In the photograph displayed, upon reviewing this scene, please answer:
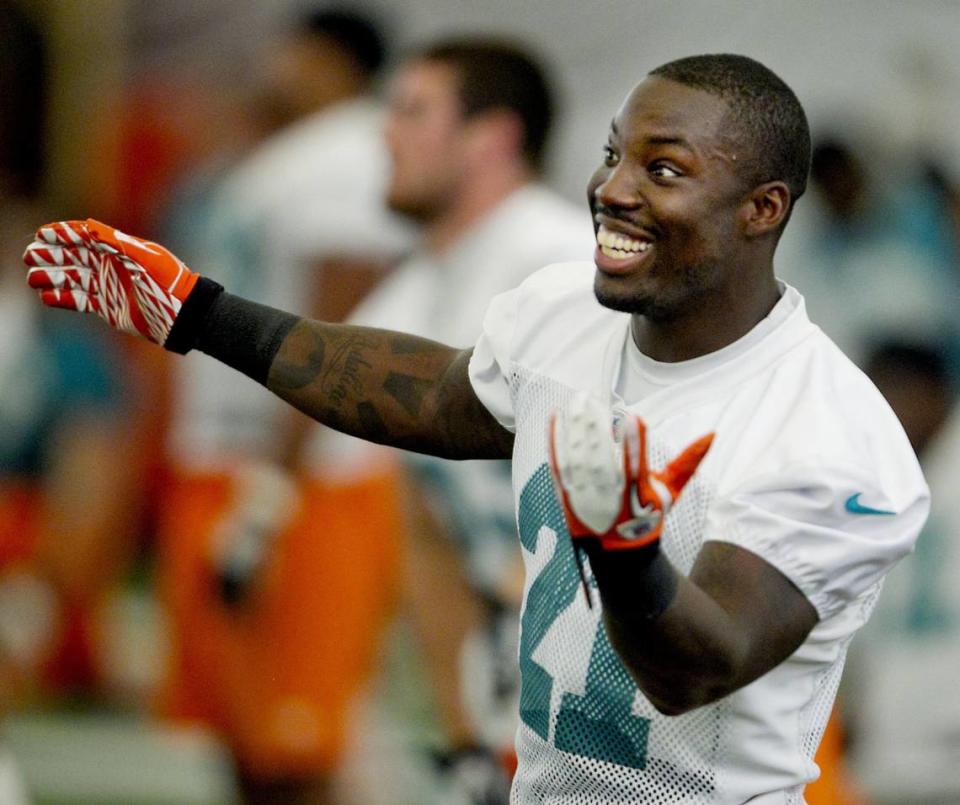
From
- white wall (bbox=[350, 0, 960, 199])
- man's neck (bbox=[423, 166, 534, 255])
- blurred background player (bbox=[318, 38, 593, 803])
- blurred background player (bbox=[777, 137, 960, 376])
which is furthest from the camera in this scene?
white wall (bbox=[350, 0, 960, 199])

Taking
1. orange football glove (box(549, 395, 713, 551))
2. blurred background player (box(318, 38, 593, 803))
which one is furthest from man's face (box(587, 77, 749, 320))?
blurred background player (box(318, 38, 593, 803))

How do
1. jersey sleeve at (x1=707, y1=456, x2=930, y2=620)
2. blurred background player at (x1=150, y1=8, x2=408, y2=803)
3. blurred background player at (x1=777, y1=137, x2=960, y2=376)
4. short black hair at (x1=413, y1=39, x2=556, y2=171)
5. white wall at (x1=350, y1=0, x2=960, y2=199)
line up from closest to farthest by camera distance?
jersey sleeve at (x1=707, y1=456, x2=930, y2=620), short black hair at (x1=413, y1=39, x2=556, y2=171), blurred background player at (x1=150, y1=8, x2=408, y2=803), blurred background player at (x1=777, y1=137, x2=960, y2=376), white wall at (x1=350, y1=0, x2=960, y2=199)

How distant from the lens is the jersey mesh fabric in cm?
287

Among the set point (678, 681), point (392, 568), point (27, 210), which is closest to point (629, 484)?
point (678, 681)

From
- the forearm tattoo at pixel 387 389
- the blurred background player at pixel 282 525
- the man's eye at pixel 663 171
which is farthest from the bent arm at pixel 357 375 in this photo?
the blurred background player at pixel 282 525

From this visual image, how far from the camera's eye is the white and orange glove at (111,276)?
329 cm

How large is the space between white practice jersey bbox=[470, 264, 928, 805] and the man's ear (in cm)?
12

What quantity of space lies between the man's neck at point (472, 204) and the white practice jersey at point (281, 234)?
1.80 ft

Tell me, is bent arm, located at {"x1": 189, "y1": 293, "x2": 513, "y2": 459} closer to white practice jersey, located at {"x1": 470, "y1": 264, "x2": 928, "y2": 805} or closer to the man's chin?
white practice jersey, located at {"x1": 470, "y1": 264, "x2": 928, "y2": 805}

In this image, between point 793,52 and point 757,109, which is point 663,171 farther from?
point 793,52

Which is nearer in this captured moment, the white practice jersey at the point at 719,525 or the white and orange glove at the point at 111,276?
the white practice jersey at the point at 719,525

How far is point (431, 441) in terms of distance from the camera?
3307 mm

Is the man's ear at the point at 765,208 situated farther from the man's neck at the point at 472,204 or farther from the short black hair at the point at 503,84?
the short black hair at the point at 503,84

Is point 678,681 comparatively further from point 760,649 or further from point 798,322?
point 798,322
